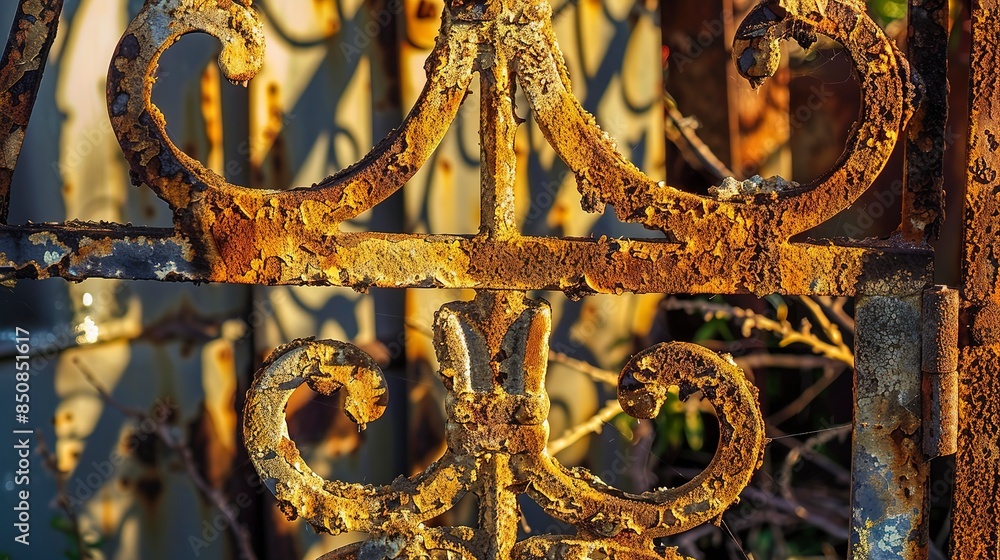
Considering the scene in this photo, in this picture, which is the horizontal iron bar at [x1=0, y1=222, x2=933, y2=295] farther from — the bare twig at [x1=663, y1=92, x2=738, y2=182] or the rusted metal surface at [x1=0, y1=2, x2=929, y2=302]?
the bare twig at [x1=663, y1=92, x2=738, y2=182]

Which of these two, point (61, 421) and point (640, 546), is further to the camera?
point (61, 421)

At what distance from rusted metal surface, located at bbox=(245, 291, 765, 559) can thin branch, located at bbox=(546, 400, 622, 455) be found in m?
0.84

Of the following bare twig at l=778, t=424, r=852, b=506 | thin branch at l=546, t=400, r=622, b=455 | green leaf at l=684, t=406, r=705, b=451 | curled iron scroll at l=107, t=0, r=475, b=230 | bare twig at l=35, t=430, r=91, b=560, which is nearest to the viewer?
curled iron scroll at l=107, t=0, r=475, b=230

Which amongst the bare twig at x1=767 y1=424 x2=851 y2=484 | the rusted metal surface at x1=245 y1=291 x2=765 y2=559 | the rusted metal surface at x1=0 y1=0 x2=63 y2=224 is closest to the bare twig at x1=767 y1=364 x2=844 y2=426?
the bare twig at x1=767 y1=424 x2=851 y2=484

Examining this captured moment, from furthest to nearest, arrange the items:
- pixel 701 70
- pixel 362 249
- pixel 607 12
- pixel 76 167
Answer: pixel 701 70
pixel 607 12
pixel 76 167
pixel 362 249

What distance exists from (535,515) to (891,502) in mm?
1083

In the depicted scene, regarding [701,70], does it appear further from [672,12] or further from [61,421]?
[61,421]

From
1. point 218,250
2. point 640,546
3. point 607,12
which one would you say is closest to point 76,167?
point 218,250

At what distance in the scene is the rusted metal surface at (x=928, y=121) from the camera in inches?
30.5

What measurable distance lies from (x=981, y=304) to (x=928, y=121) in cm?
19

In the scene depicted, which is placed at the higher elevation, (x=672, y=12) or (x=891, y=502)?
(x=672, y=12)

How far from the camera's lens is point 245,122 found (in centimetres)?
161

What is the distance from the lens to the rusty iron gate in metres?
0.75

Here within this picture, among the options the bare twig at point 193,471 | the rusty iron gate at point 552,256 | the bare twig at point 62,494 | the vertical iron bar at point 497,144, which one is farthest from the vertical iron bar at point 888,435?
the bare twig at point 62,494
